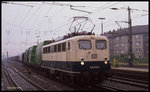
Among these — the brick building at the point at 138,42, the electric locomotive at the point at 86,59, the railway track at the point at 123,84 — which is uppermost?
the brick building at the point at 138,42

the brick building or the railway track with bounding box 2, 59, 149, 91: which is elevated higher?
the brick building

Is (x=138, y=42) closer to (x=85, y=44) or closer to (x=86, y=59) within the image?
(x=85, y=44)

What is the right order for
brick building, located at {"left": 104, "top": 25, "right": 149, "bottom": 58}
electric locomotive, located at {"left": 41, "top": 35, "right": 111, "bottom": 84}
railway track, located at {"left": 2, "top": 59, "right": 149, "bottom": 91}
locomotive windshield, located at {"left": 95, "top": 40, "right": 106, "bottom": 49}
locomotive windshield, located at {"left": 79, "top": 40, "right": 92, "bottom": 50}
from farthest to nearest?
brick building, located at {"left": 104, "top": 25, "right": 149, "bottom": 58}
locomotive windshield, located at {"left": 95, "top": 40, "right": 106, "bottom": 49}
locomotive windshield, located at {"left": 79, "top": 40, "right": 92, "bottom": 50}
railway track, located at {"left": 2, "top": 59, "right": 149, "bottom": 91}
electric locomotive, located at {"left": 41, "top": 35, "right": 111, "bottom": 84}

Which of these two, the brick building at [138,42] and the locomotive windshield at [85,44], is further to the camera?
the brick building at [138,42]

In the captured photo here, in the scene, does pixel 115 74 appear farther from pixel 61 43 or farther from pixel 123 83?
pixel 61 43

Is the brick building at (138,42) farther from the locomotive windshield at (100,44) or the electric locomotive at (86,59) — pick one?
the electric locomotive at (86,59)

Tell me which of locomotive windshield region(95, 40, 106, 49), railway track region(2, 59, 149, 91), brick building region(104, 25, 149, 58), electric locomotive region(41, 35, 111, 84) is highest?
brick building region(104, 25, 149, 58)

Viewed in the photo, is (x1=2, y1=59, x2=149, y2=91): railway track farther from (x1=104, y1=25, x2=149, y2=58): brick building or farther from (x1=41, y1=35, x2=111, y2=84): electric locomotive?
(x1=104, y1=25, x2=149, y2=58): brick building

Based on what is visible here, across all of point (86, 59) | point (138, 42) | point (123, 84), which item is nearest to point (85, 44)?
point (86, 59)

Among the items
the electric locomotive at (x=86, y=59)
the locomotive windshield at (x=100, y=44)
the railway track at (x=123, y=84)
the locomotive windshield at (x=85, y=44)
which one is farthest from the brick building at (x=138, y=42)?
the locomotive windshield at (x=85, y=44)

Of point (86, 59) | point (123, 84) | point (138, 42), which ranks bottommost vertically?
point (123, 84)

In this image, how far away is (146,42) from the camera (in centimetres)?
5984

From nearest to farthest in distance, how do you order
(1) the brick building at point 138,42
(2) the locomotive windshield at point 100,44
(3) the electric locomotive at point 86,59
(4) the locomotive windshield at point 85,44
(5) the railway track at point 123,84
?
1. (3) the electric locomotive at point 86,59
2. (5) the railway track at point 123,84
3. (4) the locomotive windshield at point 85,44
4. (2) the locomotive windshield at point 100,44
5. (1) the brick building at point 138,42

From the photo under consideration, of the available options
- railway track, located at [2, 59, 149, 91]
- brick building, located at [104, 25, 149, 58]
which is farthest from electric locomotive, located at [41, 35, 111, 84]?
brick building, located at [104, 25, 149, 58]
